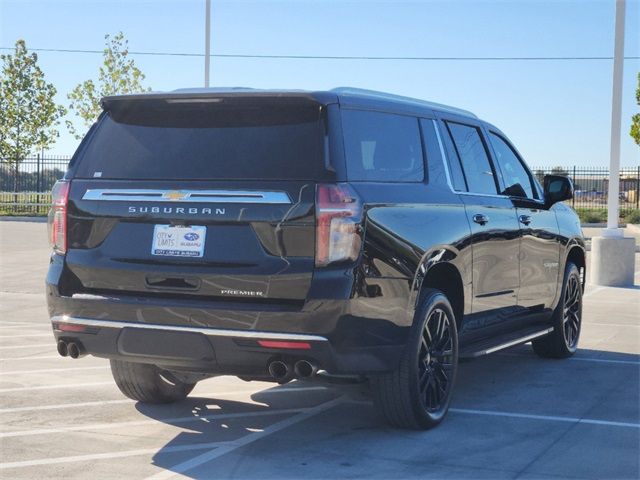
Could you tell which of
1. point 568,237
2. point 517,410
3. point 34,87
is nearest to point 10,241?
point 568,237

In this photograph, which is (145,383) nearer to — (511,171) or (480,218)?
(480,218)

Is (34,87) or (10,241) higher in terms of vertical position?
(34,87)

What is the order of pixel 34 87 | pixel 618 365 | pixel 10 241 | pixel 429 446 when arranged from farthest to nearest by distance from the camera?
pixel 34 87
pixel 10 241
pixel 618 365
pixel 429 446

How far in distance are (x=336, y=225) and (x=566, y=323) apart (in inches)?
176

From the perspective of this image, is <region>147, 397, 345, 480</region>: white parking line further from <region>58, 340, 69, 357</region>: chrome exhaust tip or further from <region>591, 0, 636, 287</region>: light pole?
<region>591, 0, 636, 287</region>: light pole

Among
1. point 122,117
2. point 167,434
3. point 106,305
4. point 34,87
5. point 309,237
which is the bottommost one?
point 167,434

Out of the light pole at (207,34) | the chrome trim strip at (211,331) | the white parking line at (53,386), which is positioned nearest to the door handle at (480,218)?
the chrome trim strip at (211,331)

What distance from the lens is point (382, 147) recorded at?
632 cm

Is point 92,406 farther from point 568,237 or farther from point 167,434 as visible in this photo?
point 568,237

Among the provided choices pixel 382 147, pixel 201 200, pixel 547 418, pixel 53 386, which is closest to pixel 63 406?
pixel 53 386

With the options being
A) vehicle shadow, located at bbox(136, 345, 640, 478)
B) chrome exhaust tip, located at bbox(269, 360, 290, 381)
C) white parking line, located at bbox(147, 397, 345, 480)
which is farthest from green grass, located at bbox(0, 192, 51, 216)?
chrome exhaust tip, located at bbox(269, 360, 290, 381)

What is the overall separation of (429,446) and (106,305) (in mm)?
1979

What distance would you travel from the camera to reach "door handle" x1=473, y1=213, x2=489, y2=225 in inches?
282

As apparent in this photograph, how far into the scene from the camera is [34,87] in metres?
46.7
